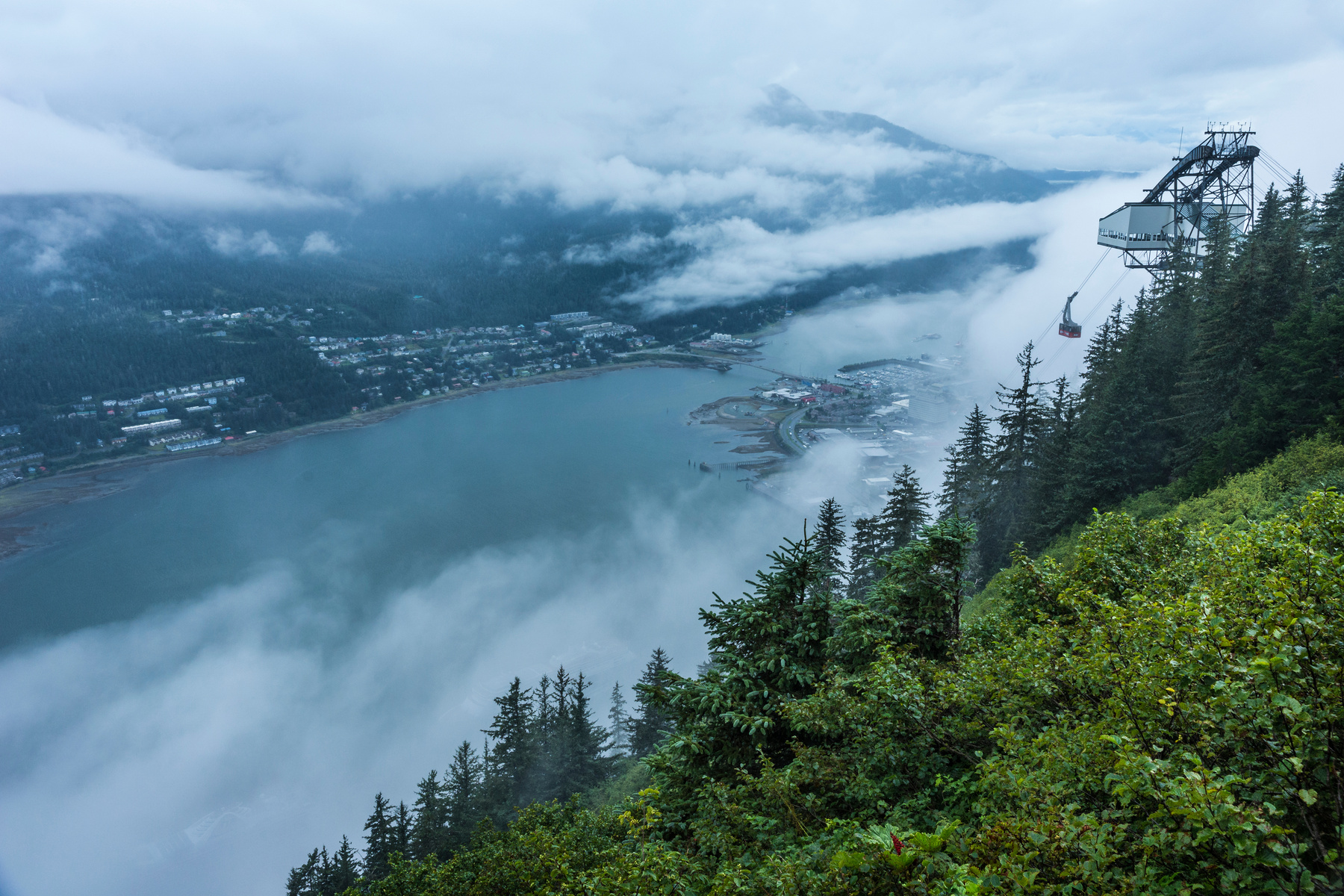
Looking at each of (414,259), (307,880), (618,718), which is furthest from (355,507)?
(414,259)

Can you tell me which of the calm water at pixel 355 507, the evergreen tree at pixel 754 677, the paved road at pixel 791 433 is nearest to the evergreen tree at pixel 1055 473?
the evergreen tree at pixel 754 677

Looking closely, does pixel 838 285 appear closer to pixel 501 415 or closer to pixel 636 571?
pixel 501 415

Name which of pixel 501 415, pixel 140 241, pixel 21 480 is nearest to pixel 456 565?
pixel 501 415

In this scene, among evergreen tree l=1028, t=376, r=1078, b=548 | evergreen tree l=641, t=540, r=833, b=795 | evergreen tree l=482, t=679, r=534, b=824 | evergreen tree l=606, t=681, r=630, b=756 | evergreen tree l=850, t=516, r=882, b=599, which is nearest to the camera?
evergreen tree l=641, t=540, r=833, b=795

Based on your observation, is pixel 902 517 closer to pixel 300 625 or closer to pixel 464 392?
pixel 300 625

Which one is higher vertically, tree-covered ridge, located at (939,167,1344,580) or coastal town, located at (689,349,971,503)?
tree-covered ridge, located at (939,167,1344,580)

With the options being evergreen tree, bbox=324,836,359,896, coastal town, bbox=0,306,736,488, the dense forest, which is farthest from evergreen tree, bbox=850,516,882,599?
coastal town, bbox=0,306,736,488

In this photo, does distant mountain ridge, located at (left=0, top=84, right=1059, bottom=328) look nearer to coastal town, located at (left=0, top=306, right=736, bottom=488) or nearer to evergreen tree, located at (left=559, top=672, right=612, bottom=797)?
coastal town, located at (left=0, top=306, right=736, bottom=488)
